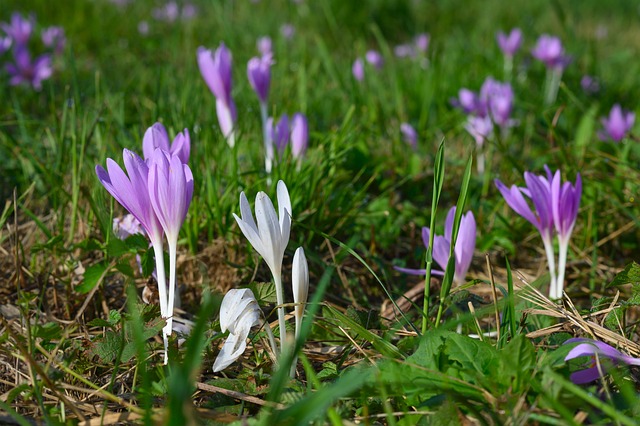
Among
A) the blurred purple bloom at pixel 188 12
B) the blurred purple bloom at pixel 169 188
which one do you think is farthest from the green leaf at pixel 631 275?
the blurred purple bloom at pixel 188 12

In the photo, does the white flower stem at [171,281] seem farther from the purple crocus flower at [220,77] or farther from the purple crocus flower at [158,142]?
the purple crocus flower at [220,77]

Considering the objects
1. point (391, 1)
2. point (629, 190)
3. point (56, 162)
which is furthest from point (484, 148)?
point (391, 1)

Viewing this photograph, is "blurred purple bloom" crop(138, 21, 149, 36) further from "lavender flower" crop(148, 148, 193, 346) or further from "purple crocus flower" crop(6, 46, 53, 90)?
"lavender flower" crop(148, 148, 193, 346)

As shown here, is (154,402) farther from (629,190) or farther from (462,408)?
(629,190)

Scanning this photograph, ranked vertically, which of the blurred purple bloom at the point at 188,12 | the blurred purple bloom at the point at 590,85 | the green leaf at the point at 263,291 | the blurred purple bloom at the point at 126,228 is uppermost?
the blurred purple bloom at the point at 188,12

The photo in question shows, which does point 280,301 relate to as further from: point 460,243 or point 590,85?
point 590,85

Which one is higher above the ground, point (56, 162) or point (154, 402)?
point (56, 162)
